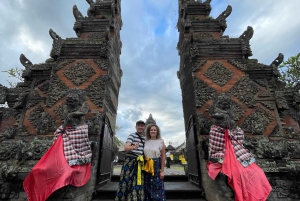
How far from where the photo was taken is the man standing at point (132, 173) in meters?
3.10

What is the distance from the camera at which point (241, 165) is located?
12.2 ft

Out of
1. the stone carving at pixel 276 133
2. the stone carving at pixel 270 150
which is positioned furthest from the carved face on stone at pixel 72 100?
the stone carving at pixel 276 133

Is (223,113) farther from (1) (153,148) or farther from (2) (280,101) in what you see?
(2) (280,101)

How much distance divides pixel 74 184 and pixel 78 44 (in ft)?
16.9

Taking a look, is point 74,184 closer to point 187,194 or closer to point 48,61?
point 187,194

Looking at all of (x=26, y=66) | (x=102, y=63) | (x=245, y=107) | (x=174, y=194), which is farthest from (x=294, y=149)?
(x=26, y=66)

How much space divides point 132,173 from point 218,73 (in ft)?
15.4

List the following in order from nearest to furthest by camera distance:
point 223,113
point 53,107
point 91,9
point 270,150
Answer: point 223,113
point 270,150
point 53,107
point 91,9

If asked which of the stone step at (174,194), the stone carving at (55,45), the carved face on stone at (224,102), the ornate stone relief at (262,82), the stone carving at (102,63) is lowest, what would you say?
the stone step at (174,194)

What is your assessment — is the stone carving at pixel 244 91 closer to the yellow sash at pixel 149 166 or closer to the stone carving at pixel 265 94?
the stone carving at pixel 265 94

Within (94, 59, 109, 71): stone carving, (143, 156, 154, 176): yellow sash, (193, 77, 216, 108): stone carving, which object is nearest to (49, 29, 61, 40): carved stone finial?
(94, 59, 109, 71): stone carving

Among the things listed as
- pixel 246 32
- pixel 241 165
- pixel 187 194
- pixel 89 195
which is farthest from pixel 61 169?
pixel 246 32

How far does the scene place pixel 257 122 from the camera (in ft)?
17.7

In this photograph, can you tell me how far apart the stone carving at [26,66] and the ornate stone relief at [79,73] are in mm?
1784
